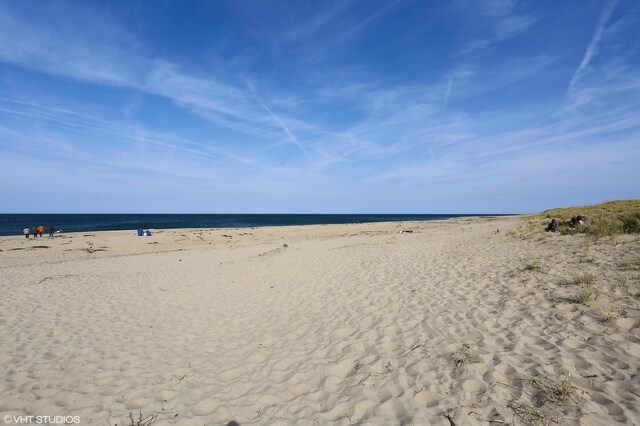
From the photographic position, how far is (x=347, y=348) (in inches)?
214

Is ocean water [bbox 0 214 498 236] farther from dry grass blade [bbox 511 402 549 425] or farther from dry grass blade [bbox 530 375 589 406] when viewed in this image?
dry grass blade [bbox 530 375 589 406]

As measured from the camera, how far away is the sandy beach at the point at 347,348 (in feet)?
12.2

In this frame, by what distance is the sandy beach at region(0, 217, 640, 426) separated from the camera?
3.71m

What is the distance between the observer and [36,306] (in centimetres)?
838

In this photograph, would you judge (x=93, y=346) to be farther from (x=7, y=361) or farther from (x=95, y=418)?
(x=95, y=418)

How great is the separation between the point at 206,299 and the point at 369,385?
6497 millimetres

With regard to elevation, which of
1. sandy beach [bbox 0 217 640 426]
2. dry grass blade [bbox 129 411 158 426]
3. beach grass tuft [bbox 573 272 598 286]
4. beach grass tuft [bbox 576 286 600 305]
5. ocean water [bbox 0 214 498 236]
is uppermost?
ocean water [bbox 0 214 498 236]

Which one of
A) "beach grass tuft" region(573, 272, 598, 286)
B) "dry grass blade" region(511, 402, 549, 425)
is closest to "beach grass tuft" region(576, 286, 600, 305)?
"beach grass tuft" region(573, 272, 598, 286)

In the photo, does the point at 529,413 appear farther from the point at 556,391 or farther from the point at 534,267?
the point at 534,267

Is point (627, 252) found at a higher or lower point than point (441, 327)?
higher

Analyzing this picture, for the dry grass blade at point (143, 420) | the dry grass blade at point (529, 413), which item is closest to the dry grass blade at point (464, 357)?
the dry grass blade at point (529, 413)

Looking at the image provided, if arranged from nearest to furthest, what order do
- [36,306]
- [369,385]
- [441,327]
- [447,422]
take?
1. [447,422]
2. [369,385]
3. [441,327]
4. [36,306]

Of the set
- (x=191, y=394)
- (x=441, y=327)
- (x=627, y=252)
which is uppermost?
(x=627, y=252)

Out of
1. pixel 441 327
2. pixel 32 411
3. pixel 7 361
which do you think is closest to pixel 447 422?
pixel 441 327
